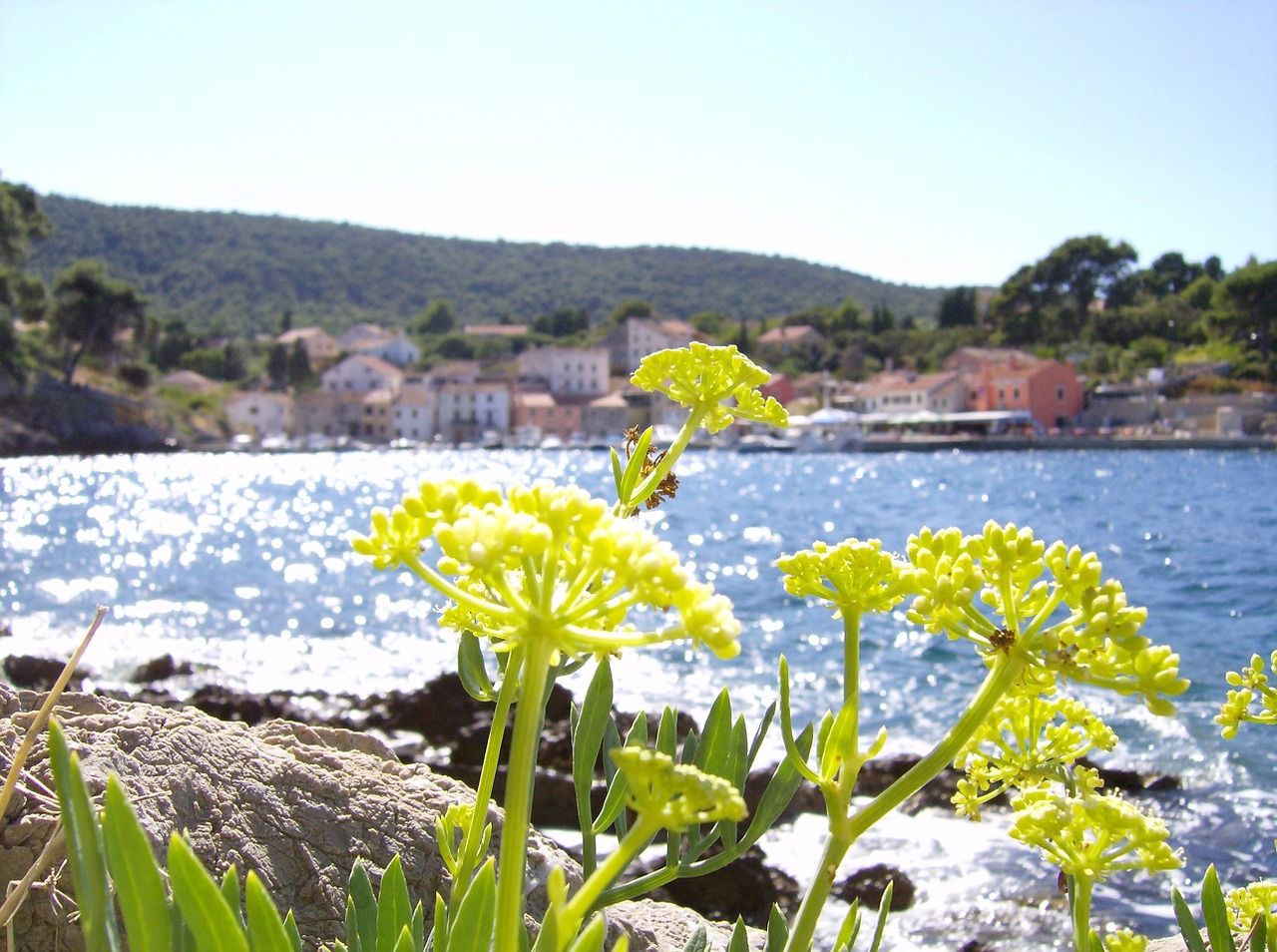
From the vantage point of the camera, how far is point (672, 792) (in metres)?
1.07

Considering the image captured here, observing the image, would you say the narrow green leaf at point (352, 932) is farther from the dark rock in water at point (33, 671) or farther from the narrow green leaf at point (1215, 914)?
the dark rock in water at point (33, 671)

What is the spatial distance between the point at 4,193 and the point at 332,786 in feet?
217

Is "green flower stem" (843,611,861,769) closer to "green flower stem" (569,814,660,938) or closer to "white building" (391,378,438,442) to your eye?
"green flower stem" (569,814,660,938)

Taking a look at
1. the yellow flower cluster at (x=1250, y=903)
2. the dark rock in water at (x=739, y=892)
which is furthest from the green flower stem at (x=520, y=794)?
the dark rock in water at (x=739, y=892)

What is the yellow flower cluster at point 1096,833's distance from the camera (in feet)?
4.65

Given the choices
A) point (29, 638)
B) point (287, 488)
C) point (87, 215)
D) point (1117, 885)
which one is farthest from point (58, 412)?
point (87, 215)

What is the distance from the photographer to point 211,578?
25.9 metres

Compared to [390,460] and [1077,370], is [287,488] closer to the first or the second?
[390,460]

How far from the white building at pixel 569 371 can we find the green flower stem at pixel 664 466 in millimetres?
118365

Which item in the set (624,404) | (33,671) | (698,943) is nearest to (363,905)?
(698,943)

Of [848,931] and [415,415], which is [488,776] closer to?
[848,931]

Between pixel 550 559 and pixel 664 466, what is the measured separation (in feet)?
1.87

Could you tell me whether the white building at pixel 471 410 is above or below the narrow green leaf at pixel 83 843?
below

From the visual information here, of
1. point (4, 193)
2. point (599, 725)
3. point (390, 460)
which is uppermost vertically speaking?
point (4, 193)
